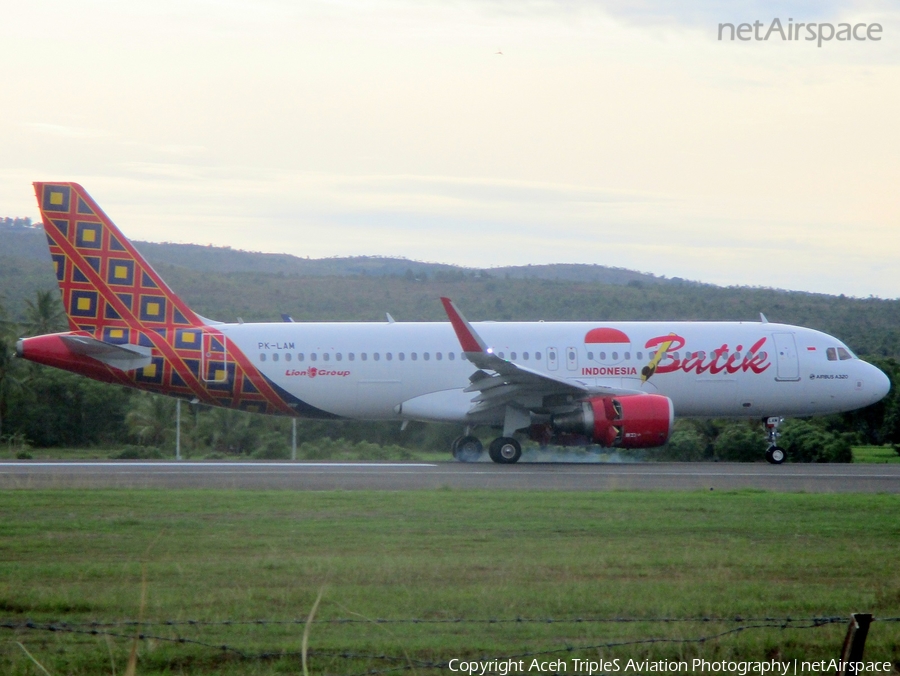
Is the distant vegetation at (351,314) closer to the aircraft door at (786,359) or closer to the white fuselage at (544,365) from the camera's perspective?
the aircraft door at (786,359)

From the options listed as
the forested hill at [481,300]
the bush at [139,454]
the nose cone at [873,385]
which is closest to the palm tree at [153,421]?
the bush at [139,454]

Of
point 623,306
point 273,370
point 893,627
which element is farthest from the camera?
point 623,306

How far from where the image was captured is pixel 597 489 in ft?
61.3

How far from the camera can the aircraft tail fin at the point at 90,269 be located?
83.1ft

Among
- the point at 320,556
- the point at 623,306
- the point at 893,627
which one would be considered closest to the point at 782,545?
the point at 893,627

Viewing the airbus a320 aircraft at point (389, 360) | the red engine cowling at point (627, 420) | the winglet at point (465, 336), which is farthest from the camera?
the airbus a320 aircraft at point (389, 360)

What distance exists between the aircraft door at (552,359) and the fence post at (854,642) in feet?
66.6

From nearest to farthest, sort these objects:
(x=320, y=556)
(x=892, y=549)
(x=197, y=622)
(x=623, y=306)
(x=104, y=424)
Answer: (x=197, y=622)
(x=320, y=556)
(x=892, y=549)
(x=104, y=424)
(x=623, y=306)

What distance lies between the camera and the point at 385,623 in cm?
824

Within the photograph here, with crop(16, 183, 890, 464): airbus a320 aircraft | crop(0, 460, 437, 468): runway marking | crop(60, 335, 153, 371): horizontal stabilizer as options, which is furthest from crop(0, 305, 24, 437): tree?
crop(60, 335, 153, 371): horizontal stabilizer

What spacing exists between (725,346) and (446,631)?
1906 centimetres

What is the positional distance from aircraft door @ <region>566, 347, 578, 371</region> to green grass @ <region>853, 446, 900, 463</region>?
9887 mm

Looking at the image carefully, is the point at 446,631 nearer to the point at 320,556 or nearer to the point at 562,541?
the point at 320,556

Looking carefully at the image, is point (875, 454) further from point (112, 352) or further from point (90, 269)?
point (90, 269)
